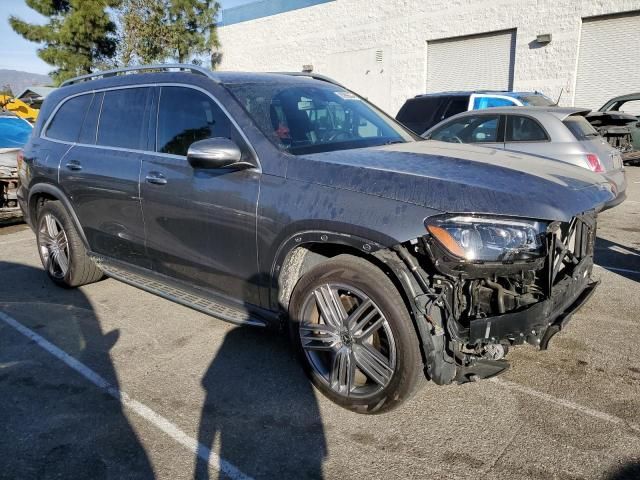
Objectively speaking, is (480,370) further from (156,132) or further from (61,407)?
(156,132)

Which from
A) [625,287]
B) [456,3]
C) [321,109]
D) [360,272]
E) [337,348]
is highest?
[456,3]

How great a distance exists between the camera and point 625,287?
504 cm

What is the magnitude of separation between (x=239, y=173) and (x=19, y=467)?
1951mm

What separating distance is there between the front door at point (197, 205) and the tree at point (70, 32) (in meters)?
27.9

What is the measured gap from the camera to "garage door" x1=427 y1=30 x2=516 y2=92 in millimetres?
18906

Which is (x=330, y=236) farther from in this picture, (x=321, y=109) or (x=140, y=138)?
(x=140, y=138)

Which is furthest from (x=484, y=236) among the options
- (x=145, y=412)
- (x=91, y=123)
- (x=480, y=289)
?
(x=91, y=123)

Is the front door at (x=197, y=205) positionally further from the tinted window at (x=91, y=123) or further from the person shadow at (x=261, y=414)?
the tinted window at (x=91, y=123)

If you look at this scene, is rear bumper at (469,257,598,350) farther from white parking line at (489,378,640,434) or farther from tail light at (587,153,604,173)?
tail light at (587,153,604,173)

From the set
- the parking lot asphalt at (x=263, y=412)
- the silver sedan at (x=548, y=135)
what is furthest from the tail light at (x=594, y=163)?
the parking lot asphalt at (x=263, y=412)

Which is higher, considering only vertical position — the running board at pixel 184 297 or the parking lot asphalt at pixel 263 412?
the running board at pixel 184 297

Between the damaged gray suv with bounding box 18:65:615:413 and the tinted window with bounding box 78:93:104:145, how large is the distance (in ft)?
0.12

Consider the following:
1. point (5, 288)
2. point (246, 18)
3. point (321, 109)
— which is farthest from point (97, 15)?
point (321, 109)

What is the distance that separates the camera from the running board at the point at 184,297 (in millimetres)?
3447
